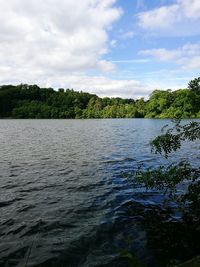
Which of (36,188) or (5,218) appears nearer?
(5,218)

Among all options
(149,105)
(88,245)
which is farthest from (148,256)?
(149,105)

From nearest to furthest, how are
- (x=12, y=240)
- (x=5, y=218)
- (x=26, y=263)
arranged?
(x=26, y=263) < (x=12, y=240) < (x=5, y=218)

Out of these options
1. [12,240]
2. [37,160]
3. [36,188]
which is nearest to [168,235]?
[12,240]

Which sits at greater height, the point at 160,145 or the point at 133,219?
the point at 160,145

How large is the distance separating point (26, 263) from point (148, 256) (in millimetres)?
3808

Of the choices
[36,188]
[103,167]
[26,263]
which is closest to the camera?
[26,263]

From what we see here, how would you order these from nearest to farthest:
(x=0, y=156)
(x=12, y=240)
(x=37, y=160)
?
1. (x=12, y=240)
2. (x=37, y=160)
3. (x=0, y=156)

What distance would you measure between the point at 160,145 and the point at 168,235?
10.8ft

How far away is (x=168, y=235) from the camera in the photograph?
37.7ft

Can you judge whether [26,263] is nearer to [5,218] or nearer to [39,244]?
[39,244]

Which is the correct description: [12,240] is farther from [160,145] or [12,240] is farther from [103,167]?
[103,167]

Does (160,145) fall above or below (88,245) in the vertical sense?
above

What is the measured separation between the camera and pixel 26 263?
9.53 meters

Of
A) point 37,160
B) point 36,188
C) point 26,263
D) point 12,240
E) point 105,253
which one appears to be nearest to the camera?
point 26,263
